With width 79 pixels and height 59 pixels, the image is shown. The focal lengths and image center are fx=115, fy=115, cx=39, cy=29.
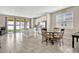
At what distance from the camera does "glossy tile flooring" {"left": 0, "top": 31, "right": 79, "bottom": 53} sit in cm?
397

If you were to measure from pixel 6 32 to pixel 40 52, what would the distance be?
1.41 meters

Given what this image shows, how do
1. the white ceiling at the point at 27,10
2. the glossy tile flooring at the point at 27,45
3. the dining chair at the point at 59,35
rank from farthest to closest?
the dining chair at the point at 59,35 < the glossy tile flooring at the point at 27,45 < the white ceiling at the point at 27,10

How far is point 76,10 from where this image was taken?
170 inches

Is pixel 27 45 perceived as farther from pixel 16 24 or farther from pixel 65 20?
pixel 65 20

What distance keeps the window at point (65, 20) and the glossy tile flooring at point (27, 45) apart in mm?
569

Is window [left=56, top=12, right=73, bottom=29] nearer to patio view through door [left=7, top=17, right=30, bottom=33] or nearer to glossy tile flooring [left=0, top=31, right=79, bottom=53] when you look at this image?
glossy tile flooring [left=0, top=31, right=79, bottom=53]

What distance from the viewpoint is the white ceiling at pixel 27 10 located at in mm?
3869

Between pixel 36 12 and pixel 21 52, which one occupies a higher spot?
pixel 36 12

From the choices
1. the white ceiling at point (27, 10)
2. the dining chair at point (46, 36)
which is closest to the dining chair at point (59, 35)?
the dining chair at point (46, 36)

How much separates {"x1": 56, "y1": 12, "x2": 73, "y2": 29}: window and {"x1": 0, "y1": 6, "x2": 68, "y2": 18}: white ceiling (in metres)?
0.50

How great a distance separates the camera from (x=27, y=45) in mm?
4090

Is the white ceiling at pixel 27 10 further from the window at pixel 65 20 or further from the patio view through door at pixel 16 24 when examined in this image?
the window at pixel 65 20
